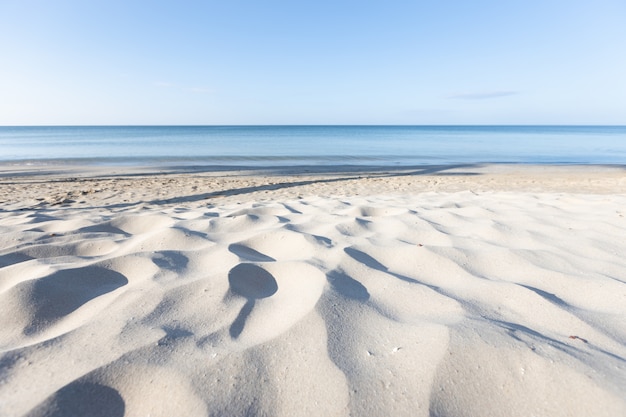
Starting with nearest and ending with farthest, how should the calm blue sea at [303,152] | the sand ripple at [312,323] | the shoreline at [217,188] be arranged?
the sand ripple at [312,323], the shoreline at [217,188], the calm blue sea at [303,152]

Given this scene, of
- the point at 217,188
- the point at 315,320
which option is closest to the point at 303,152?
the point at 217,188

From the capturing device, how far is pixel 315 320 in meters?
1.23

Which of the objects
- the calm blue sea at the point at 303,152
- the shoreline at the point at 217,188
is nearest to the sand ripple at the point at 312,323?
the shoreline at the point at 217,188

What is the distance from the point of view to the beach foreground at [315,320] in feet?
2.98

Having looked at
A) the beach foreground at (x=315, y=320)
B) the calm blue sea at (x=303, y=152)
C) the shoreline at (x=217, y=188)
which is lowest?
the calm blue sea at (x=303, y=152)

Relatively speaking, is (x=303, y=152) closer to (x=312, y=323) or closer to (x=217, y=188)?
(x=217, y=188)

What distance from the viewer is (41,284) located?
144 cm

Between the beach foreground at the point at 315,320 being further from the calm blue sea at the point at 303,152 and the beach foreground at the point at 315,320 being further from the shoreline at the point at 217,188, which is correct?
the calm blue sea at the point at 303,152

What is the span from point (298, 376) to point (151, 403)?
1.18 ft

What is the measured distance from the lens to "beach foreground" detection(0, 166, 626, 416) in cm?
91

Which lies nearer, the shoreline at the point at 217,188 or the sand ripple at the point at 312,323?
the sand ripple at the point at 312,323

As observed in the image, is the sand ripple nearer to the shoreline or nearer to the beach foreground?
the beach foreground

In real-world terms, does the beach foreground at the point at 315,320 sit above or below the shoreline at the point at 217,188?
above

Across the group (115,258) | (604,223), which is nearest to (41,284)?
(115,258)
